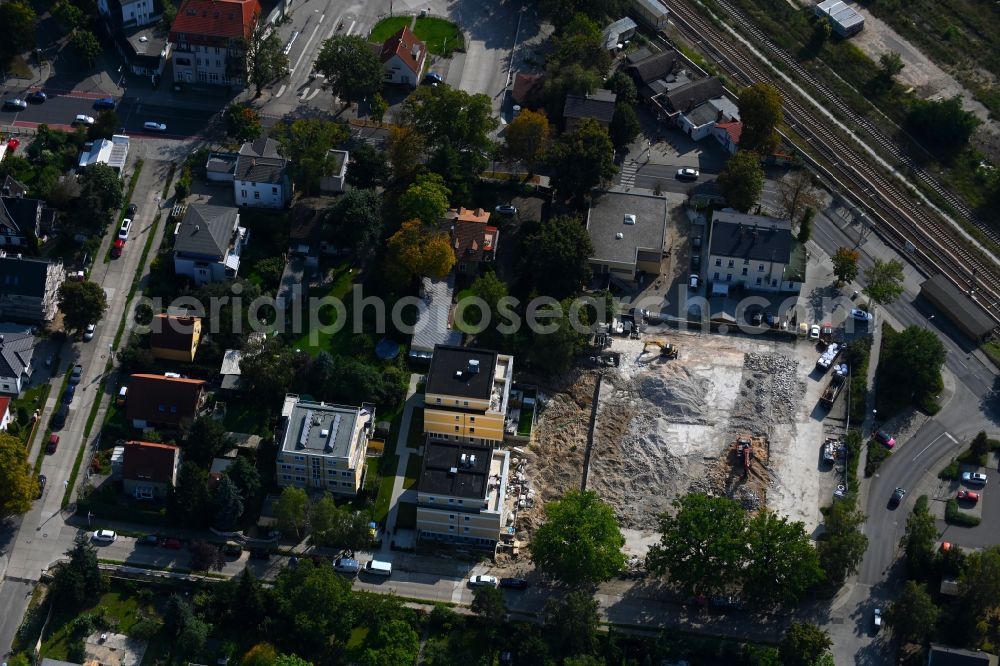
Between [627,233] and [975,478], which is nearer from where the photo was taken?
[975,478]

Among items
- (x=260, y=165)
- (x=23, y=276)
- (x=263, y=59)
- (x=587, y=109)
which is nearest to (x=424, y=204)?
(x=260, y=165)

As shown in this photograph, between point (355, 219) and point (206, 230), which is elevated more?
point (355, 219)

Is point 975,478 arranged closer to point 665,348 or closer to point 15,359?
point 665,348

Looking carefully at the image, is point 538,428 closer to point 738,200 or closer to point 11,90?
point 738,200

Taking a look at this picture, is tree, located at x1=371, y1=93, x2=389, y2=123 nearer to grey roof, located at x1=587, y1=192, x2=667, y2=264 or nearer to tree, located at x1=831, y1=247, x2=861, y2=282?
grey roof, located at x1=587, y1=192, x2=667, y2=264

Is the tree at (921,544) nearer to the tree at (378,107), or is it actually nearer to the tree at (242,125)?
the tree at (378,107)

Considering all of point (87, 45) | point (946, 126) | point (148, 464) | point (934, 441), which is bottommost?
point (148, 464)

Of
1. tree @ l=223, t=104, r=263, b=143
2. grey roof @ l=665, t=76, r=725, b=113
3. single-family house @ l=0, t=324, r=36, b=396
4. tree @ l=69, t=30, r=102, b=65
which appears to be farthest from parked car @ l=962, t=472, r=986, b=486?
tree @ l=69, t=30, r=102, b=65
